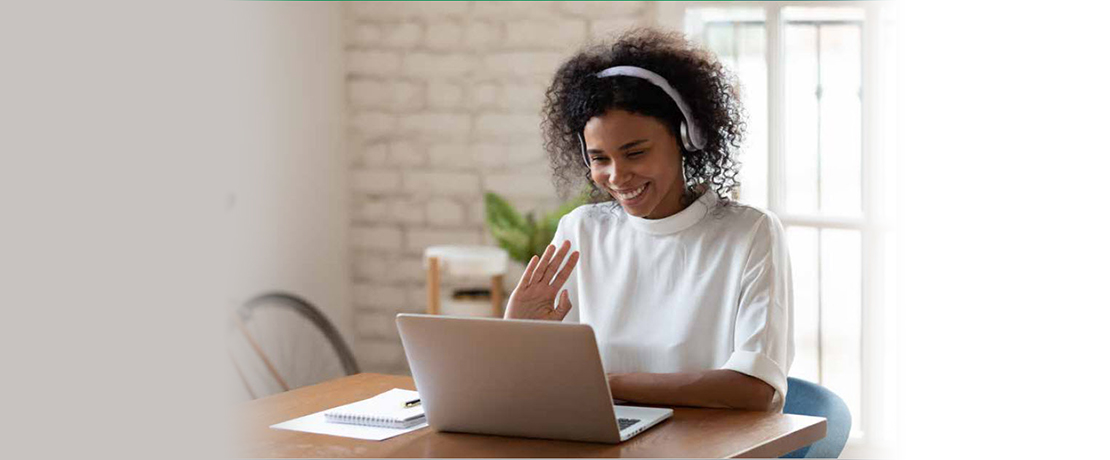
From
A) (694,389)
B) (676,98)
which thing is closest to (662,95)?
(676,98)

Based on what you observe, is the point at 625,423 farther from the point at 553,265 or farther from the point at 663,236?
the point at 663,236

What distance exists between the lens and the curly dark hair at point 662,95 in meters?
2.29

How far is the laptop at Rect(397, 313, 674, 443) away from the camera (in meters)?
1.77

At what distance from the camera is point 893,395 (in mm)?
3988

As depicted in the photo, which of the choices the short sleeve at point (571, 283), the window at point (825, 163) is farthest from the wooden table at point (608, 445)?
the window at point (825, 163)

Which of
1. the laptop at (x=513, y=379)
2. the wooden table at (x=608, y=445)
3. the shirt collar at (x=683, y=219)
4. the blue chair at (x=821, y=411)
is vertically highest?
the shirt collar at (x=683, y=219)

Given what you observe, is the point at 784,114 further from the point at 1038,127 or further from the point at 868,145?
the point at 1038,127

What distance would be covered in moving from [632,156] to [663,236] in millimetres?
212

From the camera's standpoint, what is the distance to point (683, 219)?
7.84ft

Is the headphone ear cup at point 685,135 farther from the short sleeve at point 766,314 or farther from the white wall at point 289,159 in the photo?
the white wall at point 289,159

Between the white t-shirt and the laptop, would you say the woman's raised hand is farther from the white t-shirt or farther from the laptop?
the laptop

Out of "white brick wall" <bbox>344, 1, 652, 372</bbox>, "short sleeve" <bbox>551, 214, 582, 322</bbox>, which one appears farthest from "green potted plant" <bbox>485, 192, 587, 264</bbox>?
"short sleeve" <bbox>551, 214, 582, 322</bbox>

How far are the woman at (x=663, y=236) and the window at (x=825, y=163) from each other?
1640 millimetres

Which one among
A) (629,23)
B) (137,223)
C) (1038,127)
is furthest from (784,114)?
(137,223)
